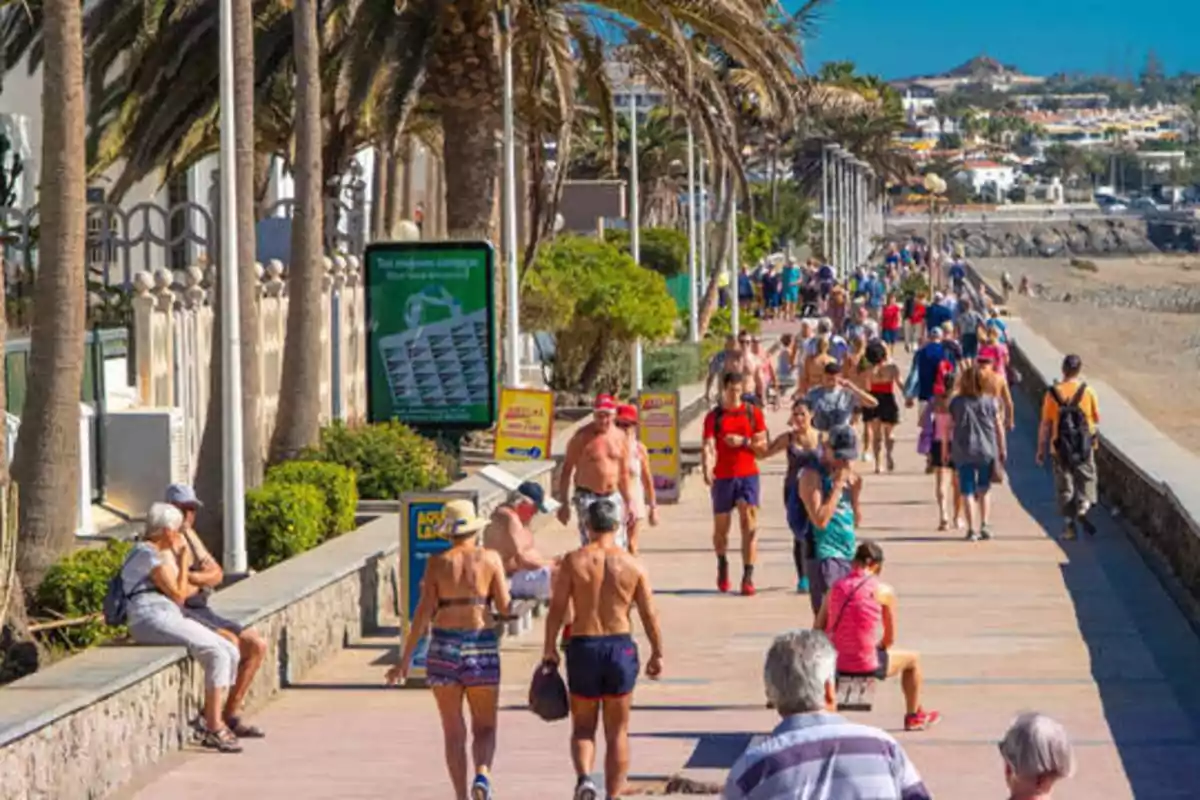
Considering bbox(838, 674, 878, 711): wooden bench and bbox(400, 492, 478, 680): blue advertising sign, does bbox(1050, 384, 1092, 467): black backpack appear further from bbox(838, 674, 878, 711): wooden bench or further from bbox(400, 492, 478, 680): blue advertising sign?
bbox(838, 674, 878, 711): wooden bench

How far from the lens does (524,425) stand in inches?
932

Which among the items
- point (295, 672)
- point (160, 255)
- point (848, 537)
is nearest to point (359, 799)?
point (295, 672)

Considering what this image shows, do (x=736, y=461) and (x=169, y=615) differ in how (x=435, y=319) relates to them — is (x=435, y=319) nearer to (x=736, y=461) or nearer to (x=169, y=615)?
(x=736, y=461)

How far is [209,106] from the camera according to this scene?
30047 millimetres

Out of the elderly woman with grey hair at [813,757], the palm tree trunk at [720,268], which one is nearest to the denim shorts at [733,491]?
the elderly woman with grey hair at [813,757]

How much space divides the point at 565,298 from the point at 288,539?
17391 mm

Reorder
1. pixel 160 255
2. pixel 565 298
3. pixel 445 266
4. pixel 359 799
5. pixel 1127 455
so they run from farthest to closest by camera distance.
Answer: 1. pixel 160 255
2. pixel 565 298
3. pixel 1127 455
4. pixel 445 266
5. pixel 359 799

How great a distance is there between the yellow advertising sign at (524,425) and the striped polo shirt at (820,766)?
16384 mm

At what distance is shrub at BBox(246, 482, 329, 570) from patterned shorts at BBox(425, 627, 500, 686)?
7.33 m

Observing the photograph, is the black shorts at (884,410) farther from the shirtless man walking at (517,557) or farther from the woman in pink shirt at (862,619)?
the woman in pink shirt at (862,619)

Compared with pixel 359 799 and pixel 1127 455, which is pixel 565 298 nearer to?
pixel 1127 455

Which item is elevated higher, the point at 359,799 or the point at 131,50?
the point at 131,50

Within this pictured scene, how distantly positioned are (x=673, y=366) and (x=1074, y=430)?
63.6 ft

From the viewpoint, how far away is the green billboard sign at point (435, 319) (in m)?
22.8
